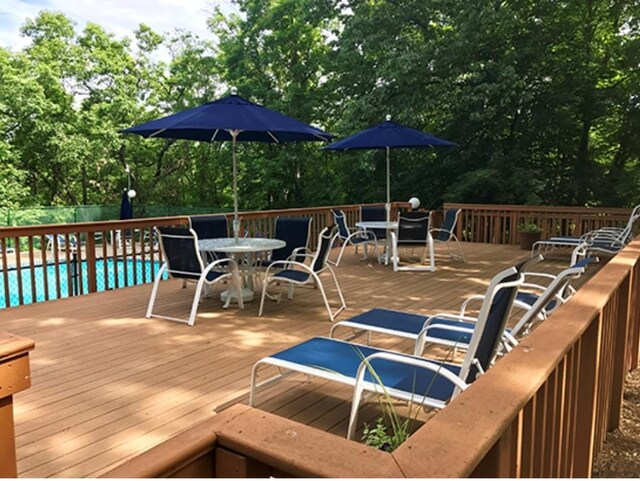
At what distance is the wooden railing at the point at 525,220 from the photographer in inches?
386

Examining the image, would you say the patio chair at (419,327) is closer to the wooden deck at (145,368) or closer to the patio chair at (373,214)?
the wooden deck at (145,368)

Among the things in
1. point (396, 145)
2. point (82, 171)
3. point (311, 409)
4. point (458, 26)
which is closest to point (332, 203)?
point (458, 26)

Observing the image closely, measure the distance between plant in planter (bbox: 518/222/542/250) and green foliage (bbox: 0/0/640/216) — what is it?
3.27 meters

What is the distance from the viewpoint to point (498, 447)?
0.94 metres

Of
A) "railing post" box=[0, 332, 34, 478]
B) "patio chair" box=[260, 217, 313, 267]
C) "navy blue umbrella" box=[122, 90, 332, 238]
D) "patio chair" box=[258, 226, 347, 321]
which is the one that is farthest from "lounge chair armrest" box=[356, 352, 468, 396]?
"patio chair" box=[260, 217, 313, 267]

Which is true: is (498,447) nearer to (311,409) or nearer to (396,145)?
(311,409)

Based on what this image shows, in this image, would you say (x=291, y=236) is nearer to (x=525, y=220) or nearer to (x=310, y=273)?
(x=310, y=273)

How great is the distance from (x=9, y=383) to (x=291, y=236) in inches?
189

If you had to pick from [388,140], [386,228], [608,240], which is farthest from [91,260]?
[608,240]

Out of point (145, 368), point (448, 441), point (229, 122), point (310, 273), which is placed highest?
point (229, 122)

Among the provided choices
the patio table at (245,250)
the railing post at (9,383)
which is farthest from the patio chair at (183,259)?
the railing post at (9,383)

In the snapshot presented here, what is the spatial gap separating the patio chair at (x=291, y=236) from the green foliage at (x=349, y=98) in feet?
27.2

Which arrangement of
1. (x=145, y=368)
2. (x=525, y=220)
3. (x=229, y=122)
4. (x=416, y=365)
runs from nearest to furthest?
(x=416, y=365)
(x=145, y=368)
(x=229, y=122)
(x=525, y=220)

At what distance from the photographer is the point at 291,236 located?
621 centimetres
